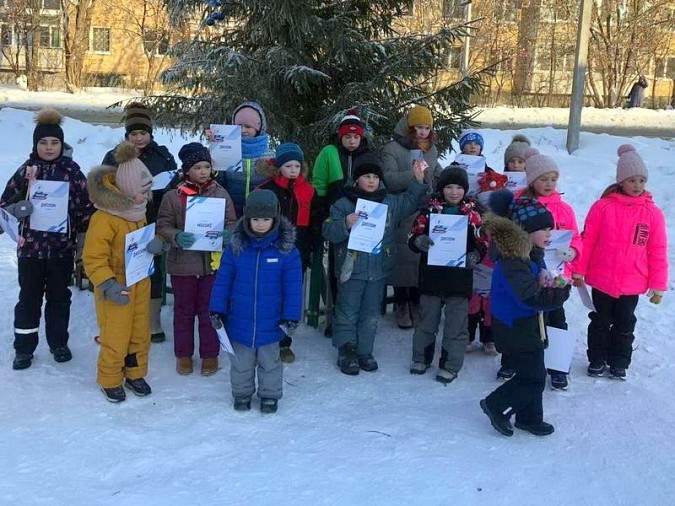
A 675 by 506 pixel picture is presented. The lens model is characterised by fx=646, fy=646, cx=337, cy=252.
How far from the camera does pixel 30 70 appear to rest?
2747 cm

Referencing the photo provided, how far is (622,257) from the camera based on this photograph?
196 inches

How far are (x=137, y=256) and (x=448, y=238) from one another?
2.25 metres

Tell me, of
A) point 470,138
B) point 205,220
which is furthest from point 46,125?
point 470,138

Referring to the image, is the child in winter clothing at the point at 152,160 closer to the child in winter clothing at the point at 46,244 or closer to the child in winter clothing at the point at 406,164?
the child in winter clothing at the point at 46,244

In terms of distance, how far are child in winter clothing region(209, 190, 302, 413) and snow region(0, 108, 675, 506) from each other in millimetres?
441

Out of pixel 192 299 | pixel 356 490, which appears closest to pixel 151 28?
pixel 192 299

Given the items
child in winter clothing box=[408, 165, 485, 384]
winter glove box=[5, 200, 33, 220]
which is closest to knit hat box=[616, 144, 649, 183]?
child in winter clothing box=[408, 165, 485, 384]

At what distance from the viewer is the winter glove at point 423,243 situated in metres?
4.87

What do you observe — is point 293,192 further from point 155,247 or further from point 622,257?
point 622,257

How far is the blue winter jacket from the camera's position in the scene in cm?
426

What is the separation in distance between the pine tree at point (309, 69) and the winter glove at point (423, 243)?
1670 mm

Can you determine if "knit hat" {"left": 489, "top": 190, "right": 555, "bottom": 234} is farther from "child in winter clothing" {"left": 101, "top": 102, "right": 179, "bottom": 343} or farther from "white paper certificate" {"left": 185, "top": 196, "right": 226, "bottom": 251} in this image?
"child in winter clothing" {"left": 101, "top": 102, "right": 179, "bottom": 343}

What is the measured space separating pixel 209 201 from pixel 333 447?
1.97 meters

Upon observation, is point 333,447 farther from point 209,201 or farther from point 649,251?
point 649,251
